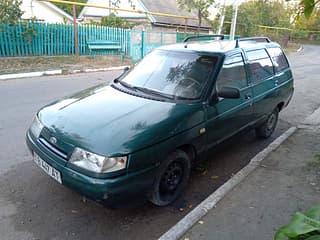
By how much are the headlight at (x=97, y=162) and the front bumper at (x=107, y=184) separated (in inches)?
3.0

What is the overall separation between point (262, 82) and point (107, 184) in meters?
3.13

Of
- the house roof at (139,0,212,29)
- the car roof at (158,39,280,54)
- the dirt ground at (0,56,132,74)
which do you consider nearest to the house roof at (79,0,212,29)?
the house roof at (139,0,212,29)

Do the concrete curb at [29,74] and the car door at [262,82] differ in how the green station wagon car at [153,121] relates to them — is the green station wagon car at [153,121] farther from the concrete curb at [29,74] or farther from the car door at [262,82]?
the concrete curb at [29,74]

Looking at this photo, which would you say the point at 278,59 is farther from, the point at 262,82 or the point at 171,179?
the point at 171,179

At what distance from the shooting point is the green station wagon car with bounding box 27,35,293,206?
8.18ft

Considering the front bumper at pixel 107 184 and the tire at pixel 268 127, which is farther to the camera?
the tire at pixel 268 127

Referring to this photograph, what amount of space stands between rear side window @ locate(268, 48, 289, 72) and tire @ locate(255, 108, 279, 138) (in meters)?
0.77

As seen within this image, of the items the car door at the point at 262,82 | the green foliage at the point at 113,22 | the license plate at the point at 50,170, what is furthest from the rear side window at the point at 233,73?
the green foliage at the point at 113,22

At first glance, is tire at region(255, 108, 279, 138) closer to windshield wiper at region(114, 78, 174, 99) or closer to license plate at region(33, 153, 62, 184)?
windshield wiper at region(114, 78, 174, 99)

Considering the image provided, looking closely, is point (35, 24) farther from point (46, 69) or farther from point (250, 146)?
point (250, 146)

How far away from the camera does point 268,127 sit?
519cm

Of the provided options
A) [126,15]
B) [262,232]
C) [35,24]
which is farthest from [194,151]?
[126,15]

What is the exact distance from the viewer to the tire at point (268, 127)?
5023 mm

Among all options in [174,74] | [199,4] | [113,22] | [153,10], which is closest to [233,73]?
[174,74]
